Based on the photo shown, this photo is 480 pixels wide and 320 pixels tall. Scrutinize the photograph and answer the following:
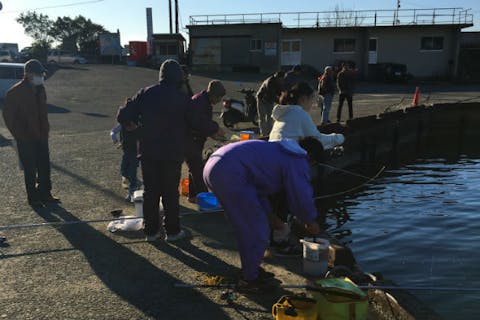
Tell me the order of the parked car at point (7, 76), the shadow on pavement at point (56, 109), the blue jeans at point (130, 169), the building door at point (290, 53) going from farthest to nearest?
the building door at point (290, 53), the parked car at point (7, 76), the shadow on pavement at point (56, 109), the blue jeans at point (130, 169)

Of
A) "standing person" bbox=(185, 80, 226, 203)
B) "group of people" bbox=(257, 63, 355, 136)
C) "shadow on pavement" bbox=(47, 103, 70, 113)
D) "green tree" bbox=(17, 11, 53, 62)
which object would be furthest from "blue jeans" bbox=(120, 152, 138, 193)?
"green tree" bbox=(17, 11, 53, 62)

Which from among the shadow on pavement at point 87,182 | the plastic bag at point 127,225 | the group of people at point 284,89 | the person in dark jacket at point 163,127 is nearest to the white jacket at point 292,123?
the group of people at point 284,89

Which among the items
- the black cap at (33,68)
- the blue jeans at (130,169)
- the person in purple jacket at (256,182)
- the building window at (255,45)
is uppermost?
the building window at (255,45)

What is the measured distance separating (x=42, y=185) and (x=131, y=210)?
4.80 feet

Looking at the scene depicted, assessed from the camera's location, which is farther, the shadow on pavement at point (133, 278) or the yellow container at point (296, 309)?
the shadow on pavement at point (133, 278)

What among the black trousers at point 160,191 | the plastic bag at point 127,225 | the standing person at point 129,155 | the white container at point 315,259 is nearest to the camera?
the white container at point 315,259

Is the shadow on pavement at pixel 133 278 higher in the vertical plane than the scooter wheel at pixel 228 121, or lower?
lower

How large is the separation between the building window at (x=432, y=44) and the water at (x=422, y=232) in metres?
30.1

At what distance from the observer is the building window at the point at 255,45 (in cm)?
4006

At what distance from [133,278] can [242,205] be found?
4.97ft

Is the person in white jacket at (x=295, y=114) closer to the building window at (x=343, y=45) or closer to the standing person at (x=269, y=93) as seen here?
the standing person at (x=269, y=93)

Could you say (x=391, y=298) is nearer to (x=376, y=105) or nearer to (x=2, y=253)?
(x=2, y=253)

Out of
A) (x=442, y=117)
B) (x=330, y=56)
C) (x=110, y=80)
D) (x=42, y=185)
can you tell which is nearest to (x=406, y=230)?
(x=42, y=185)

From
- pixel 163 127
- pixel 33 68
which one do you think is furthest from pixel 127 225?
pixel 33 68
